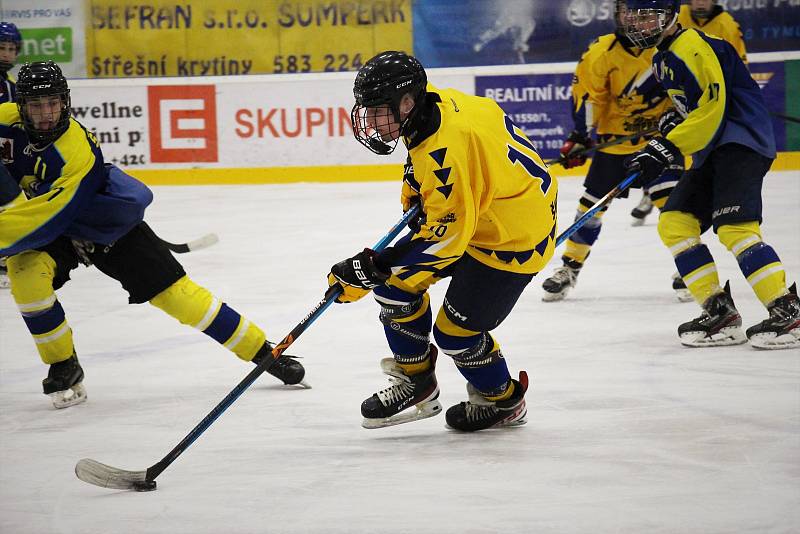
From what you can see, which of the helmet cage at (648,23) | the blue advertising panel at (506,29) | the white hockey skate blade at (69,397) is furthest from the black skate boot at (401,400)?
the blue advertising panel at (506,29)

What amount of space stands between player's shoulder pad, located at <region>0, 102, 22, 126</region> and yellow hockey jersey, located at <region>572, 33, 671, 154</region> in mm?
2466

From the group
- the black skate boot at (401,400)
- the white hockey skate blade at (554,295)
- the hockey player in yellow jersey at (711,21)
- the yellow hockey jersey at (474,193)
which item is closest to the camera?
the yellow hockey jersey at (474,193)

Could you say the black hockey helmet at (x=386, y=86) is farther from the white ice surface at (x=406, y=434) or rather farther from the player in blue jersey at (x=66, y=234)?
the player in blue jersey at (x=66, y=234)

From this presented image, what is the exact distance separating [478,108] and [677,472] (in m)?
0.95

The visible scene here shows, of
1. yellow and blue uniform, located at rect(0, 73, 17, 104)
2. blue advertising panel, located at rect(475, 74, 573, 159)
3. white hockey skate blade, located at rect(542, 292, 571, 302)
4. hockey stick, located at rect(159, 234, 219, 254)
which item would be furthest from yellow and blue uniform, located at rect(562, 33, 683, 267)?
blue advertising panel, located at rect(475, 74, 573, 159)

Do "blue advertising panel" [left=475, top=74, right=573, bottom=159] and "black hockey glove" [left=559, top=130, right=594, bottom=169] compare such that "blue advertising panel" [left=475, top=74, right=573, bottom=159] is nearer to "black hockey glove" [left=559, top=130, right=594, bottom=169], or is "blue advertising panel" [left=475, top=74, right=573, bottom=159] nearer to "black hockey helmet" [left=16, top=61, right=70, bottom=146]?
"black hockey glove" [left=559, top=130, right=594, bottom=169]

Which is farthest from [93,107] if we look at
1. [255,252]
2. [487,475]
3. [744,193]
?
[487,475]

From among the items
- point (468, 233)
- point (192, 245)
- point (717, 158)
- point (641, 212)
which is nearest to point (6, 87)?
point (192, 245)

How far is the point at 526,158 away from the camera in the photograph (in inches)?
96.7


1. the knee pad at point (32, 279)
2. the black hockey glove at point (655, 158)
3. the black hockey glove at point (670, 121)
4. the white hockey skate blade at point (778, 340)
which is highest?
the black hockey glove at point (670, 121)

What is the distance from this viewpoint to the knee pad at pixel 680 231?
3578mm

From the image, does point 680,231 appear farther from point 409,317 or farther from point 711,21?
Answer: point 711,21

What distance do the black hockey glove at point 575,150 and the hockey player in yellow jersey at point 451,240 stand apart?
192 centimetres

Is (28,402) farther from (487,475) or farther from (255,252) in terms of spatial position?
(255,252)
